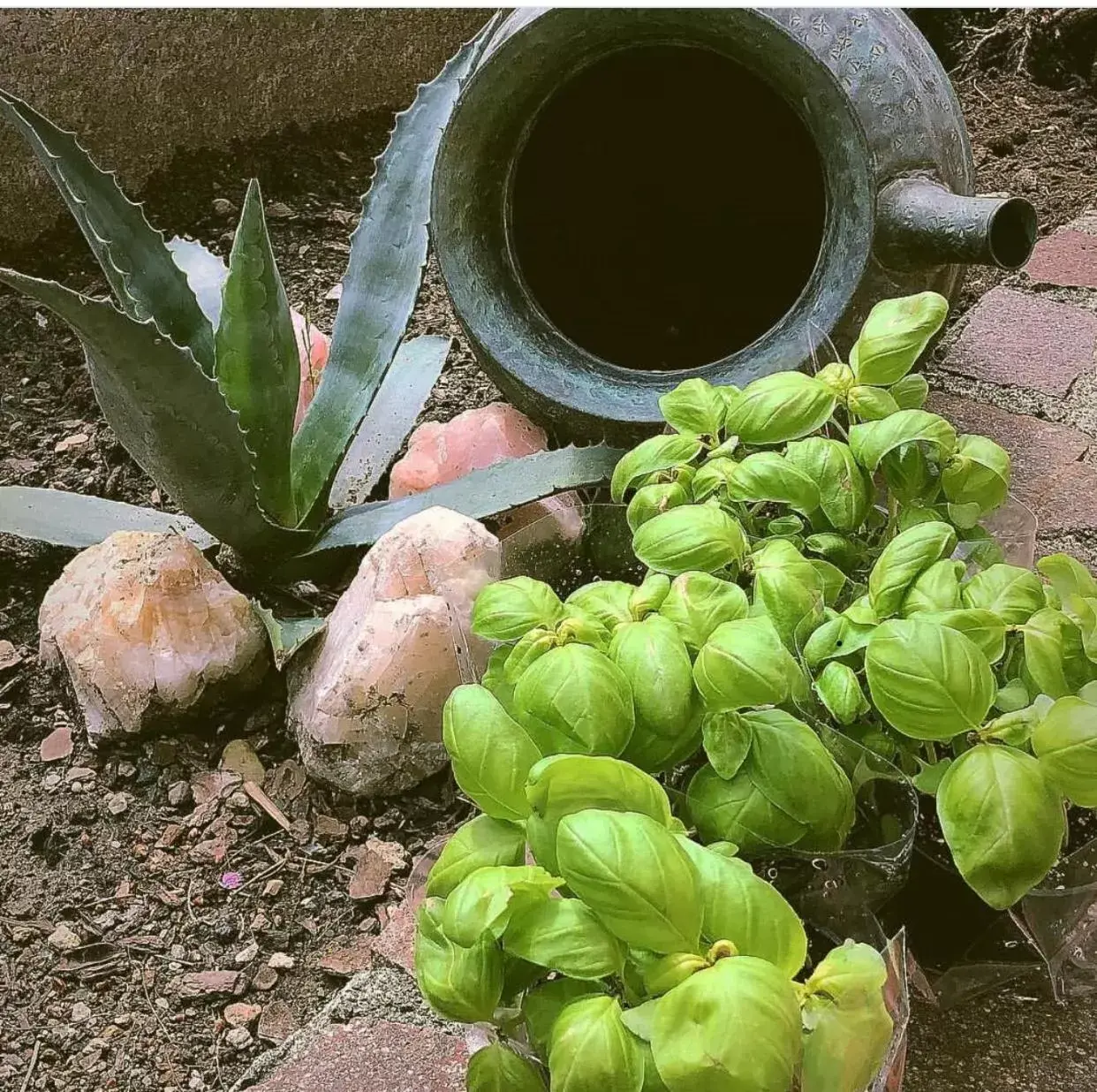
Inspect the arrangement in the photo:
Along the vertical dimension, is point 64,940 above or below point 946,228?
below

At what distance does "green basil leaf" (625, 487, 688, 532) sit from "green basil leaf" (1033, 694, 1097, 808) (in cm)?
25

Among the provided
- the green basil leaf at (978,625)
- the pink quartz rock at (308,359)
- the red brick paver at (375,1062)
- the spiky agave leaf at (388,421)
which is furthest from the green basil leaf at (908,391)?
the pink quartz rock at (308,359)

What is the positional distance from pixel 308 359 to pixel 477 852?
103 cm

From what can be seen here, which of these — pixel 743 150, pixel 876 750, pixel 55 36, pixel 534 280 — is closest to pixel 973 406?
pixel 743 150

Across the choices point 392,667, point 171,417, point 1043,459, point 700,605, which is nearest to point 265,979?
point 392,667

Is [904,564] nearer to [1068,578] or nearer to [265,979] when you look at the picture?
[1068,578]

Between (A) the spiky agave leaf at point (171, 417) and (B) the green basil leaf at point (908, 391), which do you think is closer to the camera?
(B) the green basil leaf at point (908, 391)

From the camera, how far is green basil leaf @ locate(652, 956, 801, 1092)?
0.36m

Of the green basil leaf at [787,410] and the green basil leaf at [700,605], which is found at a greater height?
the green basil leaf at [787,410]

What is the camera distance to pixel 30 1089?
87 centimetres

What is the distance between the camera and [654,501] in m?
0.68

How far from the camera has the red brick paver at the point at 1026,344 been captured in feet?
4.77

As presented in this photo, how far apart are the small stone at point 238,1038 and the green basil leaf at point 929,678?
0.63 metres

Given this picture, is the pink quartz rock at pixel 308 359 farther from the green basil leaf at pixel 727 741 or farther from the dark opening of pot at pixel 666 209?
the green basil leaf at pixel 727 741
